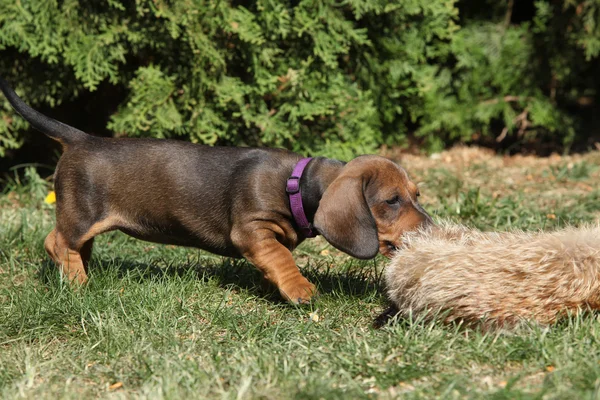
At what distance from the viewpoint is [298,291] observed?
3.86 meters

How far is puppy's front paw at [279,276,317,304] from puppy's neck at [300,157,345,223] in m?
0.35

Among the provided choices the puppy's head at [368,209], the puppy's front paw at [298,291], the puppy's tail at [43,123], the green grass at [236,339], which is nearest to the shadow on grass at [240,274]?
the green grass at [236,339]

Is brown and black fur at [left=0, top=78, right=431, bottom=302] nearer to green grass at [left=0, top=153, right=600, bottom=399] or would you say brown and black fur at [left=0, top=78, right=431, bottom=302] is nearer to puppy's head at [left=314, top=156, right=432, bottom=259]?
puppy's head at [left=314, top=156, right=432, bottom=259]

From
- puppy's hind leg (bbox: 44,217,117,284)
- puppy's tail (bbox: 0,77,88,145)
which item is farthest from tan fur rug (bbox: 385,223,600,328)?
puppy's tail (bbox: 0,77,88,145)

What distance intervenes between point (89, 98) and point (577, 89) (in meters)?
5.36

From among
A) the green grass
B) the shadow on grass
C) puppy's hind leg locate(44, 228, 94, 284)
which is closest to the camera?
the green grass

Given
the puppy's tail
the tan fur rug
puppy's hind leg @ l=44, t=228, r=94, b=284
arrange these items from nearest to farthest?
1. the tan fur rug
2. puppy's hind leg @ l=44, t=228, r=94, b=284
3. the puppy's tail

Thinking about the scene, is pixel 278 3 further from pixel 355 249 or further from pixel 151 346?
pixel 151 346

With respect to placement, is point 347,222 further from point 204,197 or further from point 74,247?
point 74,247

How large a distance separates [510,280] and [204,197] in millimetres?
1860

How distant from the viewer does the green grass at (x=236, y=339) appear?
2748 millimetres

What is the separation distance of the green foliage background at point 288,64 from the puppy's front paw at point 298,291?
2643mm

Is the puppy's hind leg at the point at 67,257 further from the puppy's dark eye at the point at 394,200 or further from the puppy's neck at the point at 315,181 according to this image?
the puppy's dark eye at the point at 394,200

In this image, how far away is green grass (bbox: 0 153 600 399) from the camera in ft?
9.02
